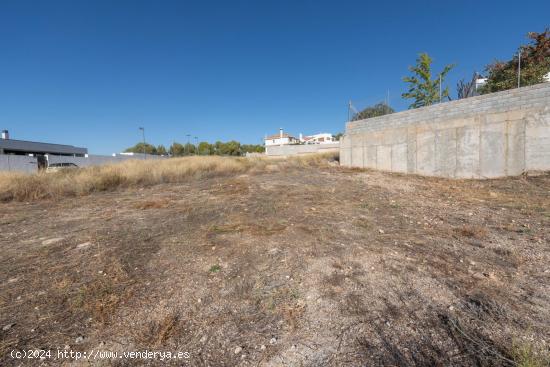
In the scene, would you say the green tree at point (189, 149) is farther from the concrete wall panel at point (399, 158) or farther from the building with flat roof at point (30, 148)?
the concrete wall panel at point (399, 158)

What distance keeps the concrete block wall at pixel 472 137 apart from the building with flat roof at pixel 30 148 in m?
43.0

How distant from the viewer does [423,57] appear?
56.7ft

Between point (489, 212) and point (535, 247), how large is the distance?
1798mm

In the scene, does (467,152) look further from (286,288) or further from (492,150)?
(286,288)

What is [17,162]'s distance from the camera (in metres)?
17.7

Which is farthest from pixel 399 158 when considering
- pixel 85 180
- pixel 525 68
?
pixel 85 180

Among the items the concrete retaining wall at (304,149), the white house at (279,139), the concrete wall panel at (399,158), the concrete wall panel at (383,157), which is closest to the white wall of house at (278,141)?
the white house at (279,139)

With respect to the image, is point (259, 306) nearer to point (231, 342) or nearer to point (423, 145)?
point (231, 342)

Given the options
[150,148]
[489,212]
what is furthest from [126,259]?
[150,148]

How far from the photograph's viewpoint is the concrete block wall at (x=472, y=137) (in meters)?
6.99

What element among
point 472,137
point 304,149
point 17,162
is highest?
point 304,149

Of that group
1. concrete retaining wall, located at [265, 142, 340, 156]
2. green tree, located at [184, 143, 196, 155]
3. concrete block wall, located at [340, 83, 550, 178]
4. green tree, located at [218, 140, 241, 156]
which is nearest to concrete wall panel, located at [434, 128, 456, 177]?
concrete block wall, located at [340, 83, 550, 178]

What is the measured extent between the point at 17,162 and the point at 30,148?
24743 millimetres

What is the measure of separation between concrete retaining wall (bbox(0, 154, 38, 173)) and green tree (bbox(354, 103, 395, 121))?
845 inches
